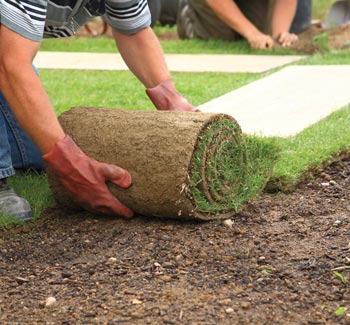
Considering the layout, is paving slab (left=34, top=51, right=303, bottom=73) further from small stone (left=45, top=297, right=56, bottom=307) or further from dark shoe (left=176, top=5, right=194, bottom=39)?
small stone (left=45, top=297, right=56, bottom=307)

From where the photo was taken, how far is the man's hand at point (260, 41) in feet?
25.8

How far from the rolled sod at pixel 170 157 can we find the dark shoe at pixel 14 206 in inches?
5.8

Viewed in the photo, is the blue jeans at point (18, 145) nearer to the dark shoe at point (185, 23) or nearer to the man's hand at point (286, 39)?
the man's hand at point (286, 39)

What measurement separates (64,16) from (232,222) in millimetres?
1095

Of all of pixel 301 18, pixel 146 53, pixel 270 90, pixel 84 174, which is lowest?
pixel 301 18

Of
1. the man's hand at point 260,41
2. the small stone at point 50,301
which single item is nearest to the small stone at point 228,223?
the small stone at point 50,301

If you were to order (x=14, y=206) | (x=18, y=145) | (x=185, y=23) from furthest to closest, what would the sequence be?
(x=185, y=23) < (x=18, y=145) < (x=14, y=206)

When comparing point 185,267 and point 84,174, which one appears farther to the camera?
point 84,174

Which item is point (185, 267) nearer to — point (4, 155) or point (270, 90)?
point (4, 155)

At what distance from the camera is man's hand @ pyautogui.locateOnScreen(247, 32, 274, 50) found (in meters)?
7.85

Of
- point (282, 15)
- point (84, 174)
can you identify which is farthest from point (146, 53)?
point (282, 15)

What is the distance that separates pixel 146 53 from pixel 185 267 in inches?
50.0

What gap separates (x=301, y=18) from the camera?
853cm

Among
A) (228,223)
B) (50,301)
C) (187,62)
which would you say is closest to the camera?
(50,301)
